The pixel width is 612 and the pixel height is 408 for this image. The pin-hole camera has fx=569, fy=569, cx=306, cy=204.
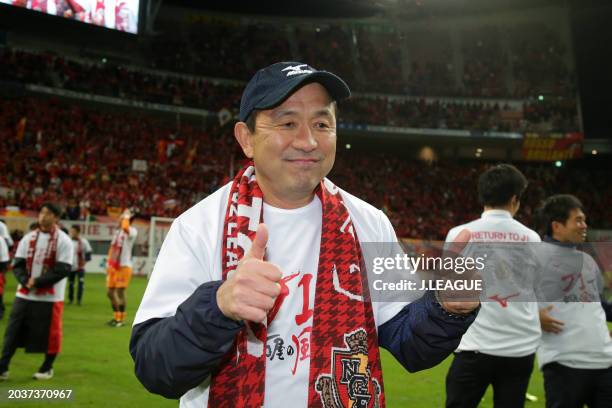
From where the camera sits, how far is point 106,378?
22.8 feet

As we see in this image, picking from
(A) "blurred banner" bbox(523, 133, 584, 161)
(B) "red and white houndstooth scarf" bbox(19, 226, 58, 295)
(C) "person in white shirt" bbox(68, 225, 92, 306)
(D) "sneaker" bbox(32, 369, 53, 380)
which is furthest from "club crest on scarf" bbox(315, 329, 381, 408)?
(A) "blurred banner" bbox(523, 133, 584, 161)

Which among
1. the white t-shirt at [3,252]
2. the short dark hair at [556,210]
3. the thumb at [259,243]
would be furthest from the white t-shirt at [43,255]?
the thumb at [259,243]

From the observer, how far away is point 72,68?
96.8ft

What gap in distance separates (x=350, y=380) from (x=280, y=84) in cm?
98

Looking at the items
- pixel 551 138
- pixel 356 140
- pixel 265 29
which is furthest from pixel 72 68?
pixel 551 138

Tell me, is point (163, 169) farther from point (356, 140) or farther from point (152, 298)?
point (152, 298)

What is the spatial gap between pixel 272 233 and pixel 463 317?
0.70 meters

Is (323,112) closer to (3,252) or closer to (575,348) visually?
(575,348)

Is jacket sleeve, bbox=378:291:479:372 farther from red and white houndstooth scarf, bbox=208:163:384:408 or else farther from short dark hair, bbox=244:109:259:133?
short dark hair, bbox=244:109:259:133

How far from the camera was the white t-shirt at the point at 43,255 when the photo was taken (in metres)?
6.76

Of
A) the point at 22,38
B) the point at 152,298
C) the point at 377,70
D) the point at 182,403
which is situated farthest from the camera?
the point at 377,70

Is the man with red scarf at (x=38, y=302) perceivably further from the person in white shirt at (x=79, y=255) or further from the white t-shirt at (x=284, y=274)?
the person in white shirt at (x=79, y=255)

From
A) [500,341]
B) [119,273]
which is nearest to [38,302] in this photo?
[119,273]

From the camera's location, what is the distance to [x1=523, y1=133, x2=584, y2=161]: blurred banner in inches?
1217
